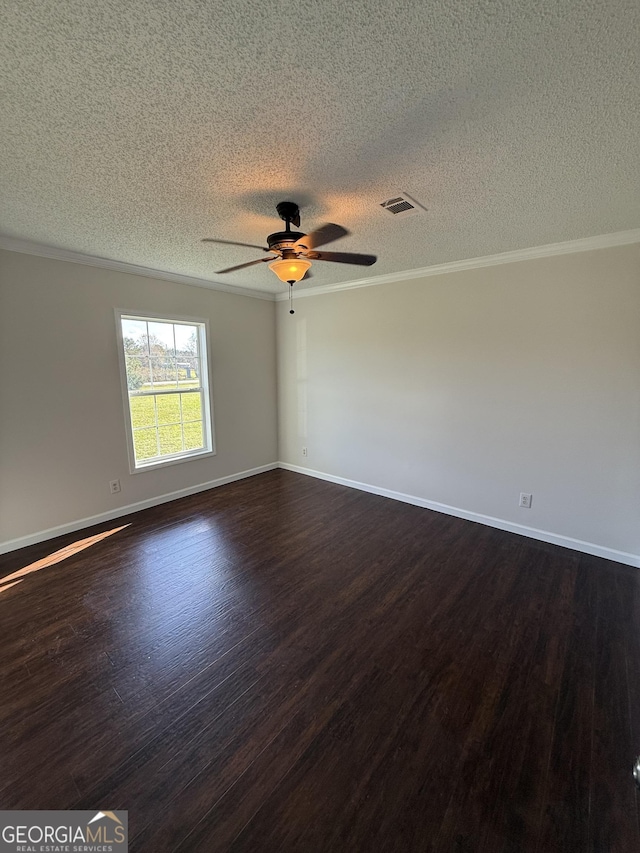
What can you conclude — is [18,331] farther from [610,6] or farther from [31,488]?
[610,6]

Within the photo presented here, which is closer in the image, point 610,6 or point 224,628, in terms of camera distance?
point 610,6

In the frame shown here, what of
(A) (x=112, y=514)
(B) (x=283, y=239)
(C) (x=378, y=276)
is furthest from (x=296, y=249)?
(A) (x=112, y=514)

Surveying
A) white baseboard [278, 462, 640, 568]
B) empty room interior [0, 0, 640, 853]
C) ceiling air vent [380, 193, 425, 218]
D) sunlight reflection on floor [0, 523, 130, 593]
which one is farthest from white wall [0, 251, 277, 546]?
ceiling air vent [380, 193, 425, 218]

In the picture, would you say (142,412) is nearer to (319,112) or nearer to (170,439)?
(170,439)

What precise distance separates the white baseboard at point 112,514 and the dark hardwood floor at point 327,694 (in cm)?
14

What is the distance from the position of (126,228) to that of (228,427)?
256 centimetres

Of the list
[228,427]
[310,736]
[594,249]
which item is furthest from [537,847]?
[228,427]

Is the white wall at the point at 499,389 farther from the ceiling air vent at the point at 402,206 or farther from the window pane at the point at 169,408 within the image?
the window pane at the point at 169,408

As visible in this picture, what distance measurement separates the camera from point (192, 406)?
Result: 4289 millimetres

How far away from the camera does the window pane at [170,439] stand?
4.04 metres

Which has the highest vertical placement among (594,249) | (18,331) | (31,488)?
(594,249)

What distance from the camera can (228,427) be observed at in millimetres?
4648

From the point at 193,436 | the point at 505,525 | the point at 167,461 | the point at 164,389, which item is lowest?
the point at 505,525

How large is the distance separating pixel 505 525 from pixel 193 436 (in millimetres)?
3597
